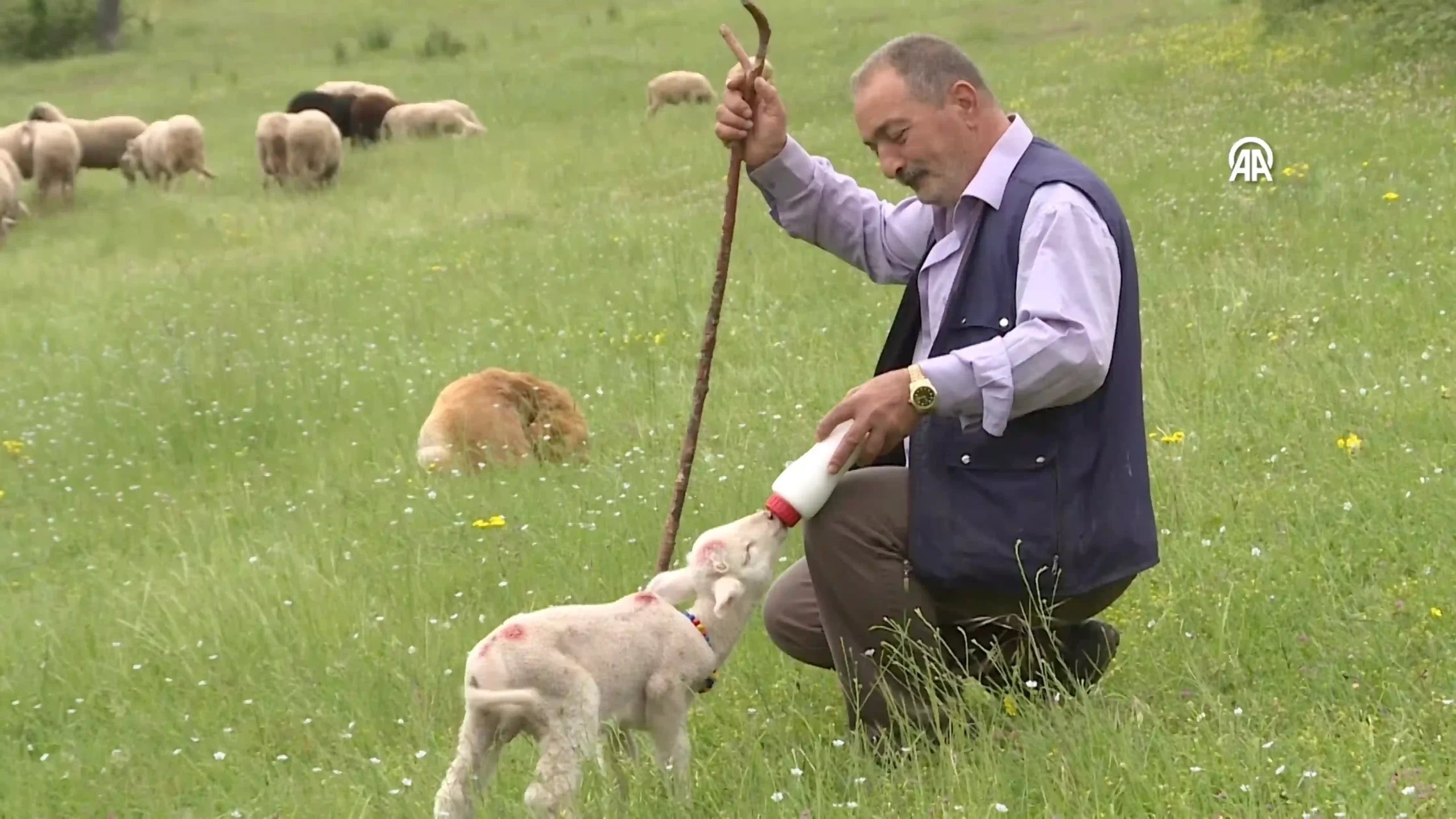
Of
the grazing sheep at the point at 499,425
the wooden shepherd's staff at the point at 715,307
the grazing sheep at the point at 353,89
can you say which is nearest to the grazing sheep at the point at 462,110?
the grazing sheep at the point at 353,89

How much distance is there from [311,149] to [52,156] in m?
3.36

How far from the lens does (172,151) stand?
21.3m

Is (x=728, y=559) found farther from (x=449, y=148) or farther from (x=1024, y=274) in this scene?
(x=449, y=148)

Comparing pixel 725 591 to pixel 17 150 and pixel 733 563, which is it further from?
pixel 17 150

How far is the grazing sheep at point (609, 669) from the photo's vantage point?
3238 mm

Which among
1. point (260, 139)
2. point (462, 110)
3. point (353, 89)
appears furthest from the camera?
point (353, 89)

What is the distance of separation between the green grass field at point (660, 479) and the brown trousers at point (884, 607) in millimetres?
205

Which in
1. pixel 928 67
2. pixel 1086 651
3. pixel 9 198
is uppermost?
pixel 928 67

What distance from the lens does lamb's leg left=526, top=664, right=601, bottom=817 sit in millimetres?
3246

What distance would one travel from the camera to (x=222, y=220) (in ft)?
57.1

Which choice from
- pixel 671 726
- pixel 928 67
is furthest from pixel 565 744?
pixel 928 67

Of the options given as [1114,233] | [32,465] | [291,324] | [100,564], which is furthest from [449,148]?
[1114,233]

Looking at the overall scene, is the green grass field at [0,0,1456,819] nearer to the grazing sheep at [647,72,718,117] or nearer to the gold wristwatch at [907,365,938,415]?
the gold wristwatch at [907,365,938,415]

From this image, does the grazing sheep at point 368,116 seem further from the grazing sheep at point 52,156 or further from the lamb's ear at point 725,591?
the lamb's ear at point 725,591
